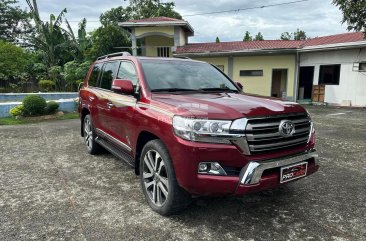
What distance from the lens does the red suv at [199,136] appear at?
2.83 m

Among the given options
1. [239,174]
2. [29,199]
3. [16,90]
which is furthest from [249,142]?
[16,90]

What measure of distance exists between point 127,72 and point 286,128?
244cm

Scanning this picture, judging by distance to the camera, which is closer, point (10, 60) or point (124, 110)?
point (124, 110)

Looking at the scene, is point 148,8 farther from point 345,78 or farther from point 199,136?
point 199,136

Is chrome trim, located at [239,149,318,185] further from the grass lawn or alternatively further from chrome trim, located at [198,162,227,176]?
the grass lawn

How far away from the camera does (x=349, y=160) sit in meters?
5.61

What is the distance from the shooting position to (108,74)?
5125 millimetres

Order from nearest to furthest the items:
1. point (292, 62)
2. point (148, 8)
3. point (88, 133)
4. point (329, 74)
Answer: point (88, 133) → point (329, 74) → point (292, 62) → point (148, 8)

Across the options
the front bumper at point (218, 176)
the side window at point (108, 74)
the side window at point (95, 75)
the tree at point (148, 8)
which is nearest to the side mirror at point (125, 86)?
the side window at point (108, 74)

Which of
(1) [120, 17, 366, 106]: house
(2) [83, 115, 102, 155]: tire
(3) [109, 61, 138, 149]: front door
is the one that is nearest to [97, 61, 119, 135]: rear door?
(3) [109, 61, 138, 149]: front door

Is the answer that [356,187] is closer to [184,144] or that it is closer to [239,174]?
[239,174]

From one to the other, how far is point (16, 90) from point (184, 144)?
71.8ft

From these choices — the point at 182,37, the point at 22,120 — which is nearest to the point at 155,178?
the point at 22,120

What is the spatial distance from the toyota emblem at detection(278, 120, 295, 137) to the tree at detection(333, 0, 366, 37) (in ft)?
33.5
